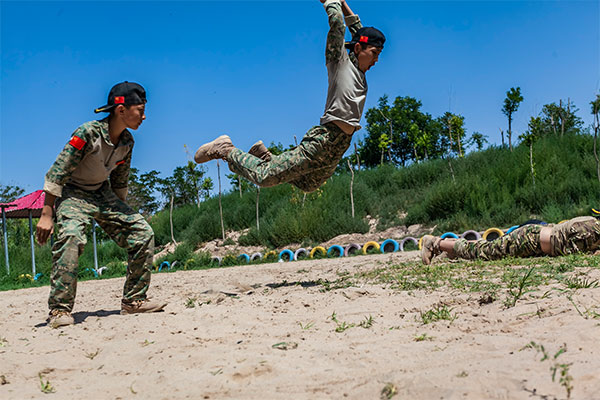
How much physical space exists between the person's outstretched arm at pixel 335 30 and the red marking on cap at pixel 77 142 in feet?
6.85

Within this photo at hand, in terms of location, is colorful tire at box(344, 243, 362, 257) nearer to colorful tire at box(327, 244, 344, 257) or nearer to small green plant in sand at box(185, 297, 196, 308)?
A: colorful tire at box(327, 244, 344, 257)

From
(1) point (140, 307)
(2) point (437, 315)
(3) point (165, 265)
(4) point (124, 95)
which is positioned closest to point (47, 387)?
(1) point (140, 307)

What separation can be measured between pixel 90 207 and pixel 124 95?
90cm

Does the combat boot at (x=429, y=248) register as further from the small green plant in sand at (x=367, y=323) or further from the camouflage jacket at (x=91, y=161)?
the camouflage jacket at (x=91, y=161)

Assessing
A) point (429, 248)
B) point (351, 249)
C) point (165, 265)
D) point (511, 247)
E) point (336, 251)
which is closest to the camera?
point (511, 247)

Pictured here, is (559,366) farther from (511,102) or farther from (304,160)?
(511,102)

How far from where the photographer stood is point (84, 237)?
3914 mm

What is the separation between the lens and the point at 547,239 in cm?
539

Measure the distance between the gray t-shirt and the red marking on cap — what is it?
191 cm

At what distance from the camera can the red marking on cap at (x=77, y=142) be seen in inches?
150

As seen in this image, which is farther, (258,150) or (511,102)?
(511,102)

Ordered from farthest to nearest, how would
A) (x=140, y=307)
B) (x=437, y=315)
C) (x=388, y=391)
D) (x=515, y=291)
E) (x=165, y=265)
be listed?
(x=165, y=265) < (x=140, y=307) < (x=515, y=291) < (x=437, y=315) < (x=388, y=391)

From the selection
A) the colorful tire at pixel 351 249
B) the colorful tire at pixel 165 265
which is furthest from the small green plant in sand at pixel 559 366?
the colorful tire at pixel 165 265

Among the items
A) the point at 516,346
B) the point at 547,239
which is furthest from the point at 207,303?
the point at 547,239
